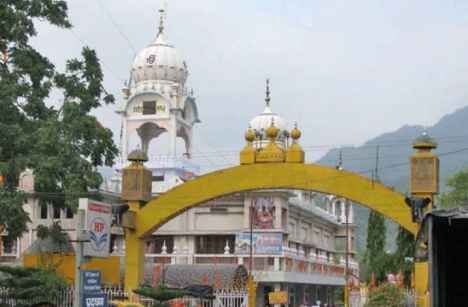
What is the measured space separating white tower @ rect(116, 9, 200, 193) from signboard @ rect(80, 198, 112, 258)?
108 feet

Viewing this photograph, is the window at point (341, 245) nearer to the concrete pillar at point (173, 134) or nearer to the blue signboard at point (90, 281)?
the concrete pillar at point (173, 134)

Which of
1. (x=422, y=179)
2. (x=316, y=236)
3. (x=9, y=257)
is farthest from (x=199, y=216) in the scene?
(x=422, y=179)

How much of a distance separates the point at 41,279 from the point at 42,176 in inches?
178

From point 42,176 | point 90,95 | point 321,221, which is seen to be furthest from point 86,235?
point 321,221

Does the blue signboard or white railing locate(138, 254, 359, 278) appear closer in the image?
the blue signboard

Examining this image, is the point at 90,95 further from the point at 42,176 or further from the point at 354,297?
the point at 354,297

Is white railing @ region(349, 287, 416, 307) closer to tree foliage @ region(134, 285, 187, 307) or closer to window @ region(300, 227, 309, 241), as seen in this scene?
tree foliage @ region(134, 285, 187, 307)

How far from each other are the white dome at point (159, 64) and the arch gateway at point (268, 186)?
2707 cm

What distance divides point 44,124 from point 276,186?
7781 mm

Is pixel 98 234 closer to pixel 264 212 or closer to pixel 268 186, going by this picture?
pixel 268 186

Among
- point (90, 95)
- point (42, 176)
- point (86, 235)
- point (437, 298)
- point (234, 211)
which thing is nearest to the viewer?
point (437, 298)

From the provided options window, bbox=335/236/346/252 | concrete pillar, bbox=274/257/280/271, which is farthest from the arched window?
concrete pillar, bbox=274/257/280/271

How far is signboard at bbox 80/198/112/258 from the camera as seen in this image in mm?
14755

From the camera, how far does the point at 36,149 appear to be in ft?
83.0
